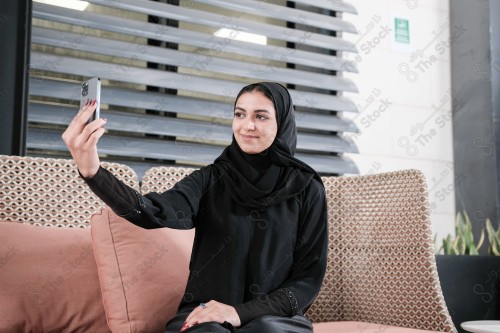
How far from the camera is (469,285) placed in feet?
8.77

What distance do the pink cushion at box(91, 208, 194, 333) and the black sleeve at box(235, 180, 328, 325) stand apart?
302 mm

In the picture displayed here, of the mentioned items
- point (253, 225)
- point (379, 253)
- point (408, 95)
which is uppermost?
point (408, 95)

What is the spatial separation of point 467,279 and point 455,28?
1.64 meters

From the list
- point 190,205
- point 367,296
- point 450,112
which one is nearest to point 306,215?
point 190,205

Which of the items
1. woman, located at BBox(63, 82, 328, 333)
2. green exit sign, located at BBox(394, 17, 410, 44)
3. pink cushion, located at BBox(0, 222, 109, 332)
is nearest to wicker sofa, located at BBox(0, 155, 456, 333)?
pink cushion, located at BBox(0, 222, 109, 332)

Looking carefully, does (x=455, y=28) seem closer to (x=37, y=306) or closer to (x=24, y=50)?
(x=24, y=50)

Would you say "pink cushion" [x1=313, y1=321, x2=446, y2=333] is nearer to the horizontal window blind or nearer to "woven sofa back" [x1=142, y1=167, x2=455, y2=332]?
"woven sofa back" [x1=142, y1=167, x2=455, y2=332]

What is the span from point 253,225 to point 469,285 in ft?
4.44

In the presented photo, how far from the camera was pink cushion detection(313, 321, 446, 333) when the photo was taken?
1915 millimetres

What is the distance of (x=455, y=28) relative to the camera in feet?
12.1

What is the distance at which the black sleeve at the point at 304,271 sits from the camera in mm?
1619

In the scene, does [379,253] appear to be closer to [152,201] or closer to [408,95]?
[152,201]

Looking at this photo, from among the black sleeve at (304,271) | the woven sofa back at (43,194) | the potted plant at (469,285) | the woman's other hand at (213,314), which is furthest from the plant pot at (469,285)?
the woven sofa back at (43,194)

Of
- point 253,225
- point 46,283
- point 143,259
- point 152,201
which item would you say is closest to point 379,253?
point 253,225
